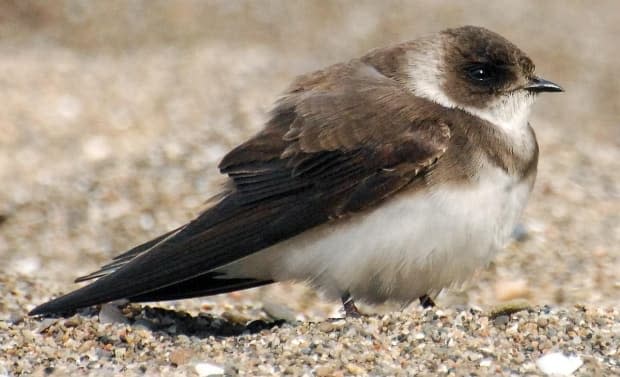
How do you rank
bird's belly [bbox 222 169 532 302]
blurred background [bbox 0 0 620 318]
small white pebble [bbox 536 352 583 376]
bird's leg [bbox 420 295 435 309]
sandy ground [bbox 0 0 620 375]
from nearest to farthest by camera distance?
small white pebble [bbox 536 352 583 376] < sandy ground [bbox 0 0 620 375] < bird's belly [bbox 222 169 532 302] < bird's leg [bbox 420 295 435 309] < blurred background [bbox 0 0 620 318]

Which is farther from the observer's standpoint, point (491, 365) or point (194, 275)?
point (194, 275)

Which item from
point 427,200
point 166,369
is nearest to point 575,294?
point 427,200

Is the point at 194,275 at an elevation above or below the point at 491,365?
above

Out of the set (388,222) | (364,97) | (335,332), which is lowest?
(335,332)

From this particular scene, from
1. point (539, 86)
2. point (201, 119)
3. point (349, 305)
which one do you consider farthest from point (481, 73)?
point (201, 119)

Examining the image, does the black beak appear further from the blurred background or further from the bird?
the blurred background

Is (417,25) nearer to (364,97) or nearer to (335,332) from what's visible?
(364,97)

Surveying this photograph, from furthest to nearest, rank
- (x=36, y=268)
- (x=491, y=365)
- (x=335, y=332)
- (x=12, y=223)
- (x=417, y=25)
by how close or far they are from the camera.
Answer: (x=417, y=25) < (x=12, y=223) < (x=36, y=268) < (x=335, y=332) < (x=491, y=365)

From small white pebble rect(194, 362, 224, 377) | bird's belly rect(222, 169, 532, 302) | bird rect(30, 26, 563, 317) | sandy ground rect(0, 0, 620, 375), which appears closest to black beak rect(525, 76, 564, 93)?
bird rect(30, 26, 563, 317)
